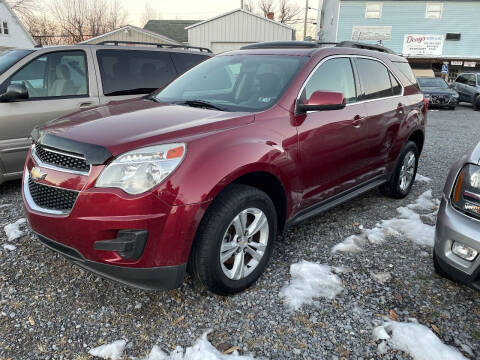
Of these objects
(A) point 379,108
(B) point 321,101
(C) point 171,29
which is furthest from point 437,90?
(C) point 171,29

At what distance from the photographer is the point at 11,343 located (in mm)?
2170

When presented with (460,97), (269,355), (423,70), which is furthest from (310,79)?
(423,70)

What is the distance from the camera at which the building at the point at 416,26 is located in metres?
24.9

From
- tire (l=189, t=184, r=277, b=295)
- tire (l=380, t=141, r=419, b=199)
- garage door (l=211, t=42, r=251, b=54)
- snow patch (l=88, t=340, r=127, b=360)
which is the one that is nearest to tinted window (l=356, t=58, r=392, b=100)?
tire (l=380, t=141, r=419, b=199)

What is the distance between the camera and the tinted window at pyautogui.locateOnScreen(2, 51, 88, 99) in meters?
4.38

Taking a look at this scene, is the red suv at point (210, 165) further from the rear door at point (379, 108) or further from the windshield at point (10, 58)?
the windshield at point (10, 58)

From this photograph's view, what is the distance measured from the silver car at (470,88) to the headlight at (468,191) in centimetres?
1643

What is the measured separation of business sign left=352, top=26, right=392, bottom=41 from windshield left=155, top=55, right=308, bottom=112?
24.8 meters

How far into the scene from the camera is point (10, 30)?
27750 millimetres

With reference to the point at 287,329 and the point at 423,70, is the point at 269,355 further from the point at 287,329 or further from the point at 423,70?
the point at 423,70

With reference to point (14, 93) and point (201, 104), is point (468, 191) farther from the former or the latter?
point (14, 93)

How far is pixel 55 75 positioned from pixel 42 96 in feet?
1.14

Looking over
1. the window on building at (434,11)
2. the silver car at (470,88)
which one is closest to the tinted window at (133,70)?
the silver car at (470,88)

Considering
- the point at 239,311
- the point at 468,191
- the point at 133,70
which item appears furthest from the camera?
the point at 133,70
